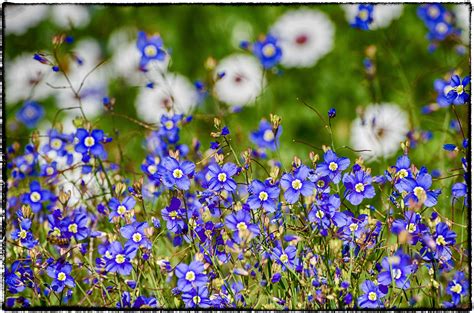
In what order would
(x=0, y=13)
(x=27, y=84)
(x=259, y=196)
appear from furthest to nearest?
1. (x=27, y=84)
2. (x=0, y=13)
3. (x=259, y=196)

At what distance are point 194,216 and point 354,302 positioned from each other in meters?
0.50

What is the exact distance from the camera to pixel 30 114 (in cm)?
394

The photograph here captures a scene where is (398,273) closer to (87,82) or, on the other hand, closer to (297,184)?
(297,184)

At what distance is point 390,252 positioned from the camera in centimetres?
179

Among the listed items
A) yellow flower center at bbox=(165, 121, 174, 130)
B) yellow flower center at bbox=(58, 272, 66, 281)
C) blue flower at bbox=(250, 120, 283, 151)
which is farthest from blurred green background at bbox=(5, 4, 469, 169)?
yellow flower center at bbox=(58, 272, 66, 281)

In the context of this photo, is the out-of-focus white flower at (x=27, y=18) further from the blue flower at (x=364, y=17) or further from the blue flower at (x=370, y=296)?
the blue flower at (x=370, y=296)

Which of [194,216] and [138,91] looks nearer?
[194,216]

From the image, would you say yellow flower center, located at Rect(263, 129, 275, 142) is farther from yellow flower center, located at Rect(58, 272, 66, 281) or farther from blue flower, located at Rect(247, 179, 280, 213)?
yellow flower center, located at Rect(58, 272, 66, 281)

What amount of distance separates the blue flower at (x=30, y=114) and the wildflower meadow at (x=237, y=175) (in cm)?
2

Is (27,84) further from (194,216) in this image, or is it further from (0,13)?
(194,216)

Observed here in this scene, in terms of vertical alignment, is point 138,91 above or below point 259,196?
above

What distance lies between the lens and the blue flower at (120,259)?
1838 mm

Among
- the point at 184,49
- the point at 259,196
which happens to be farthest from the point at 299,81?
the point at 259,196

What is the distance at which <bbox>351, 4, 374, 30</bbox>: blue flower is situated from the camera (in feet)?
8.96
